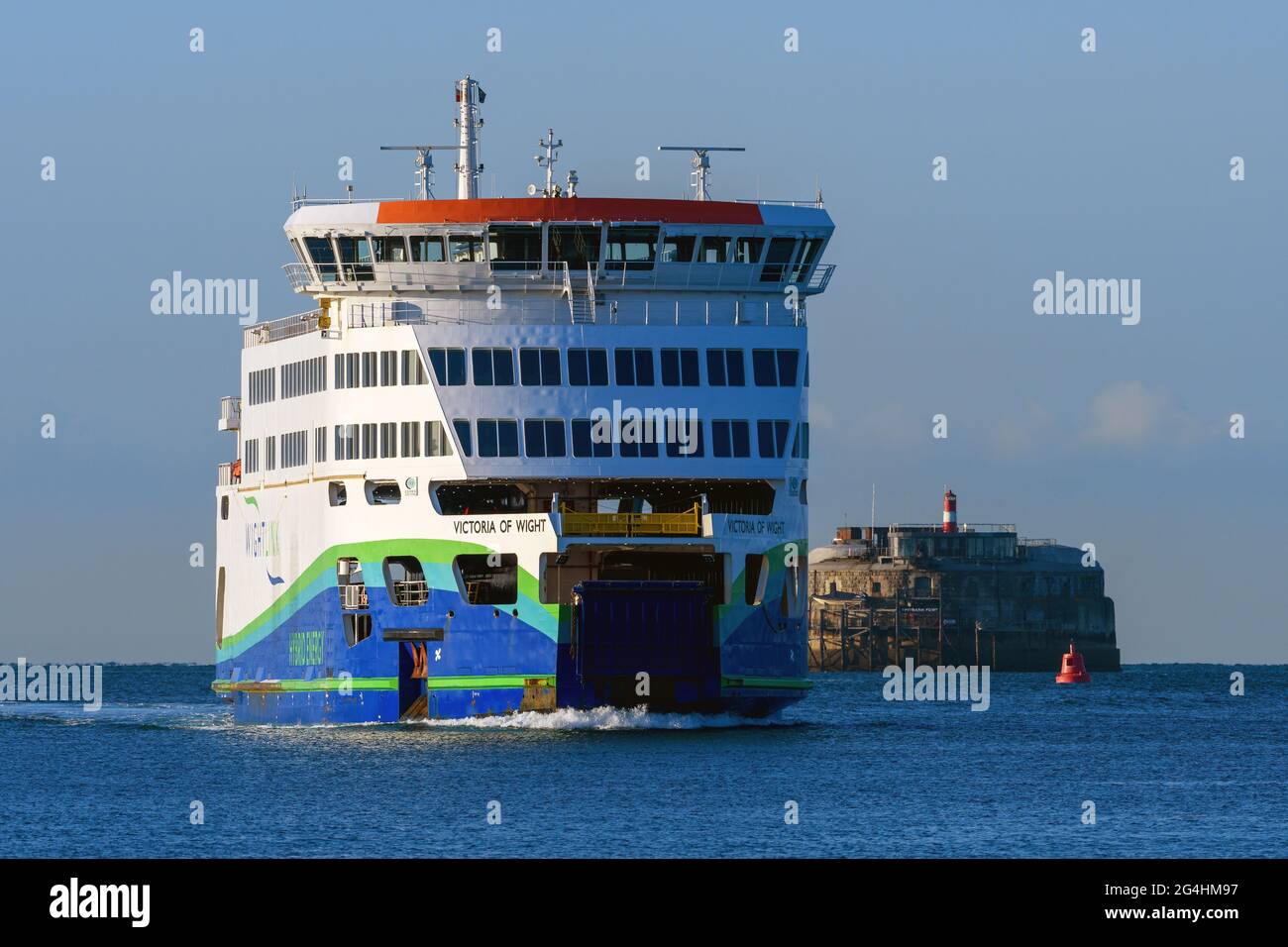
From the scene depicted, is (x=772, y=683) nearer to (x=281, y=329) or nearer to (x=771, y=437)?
(x=771, y=437)

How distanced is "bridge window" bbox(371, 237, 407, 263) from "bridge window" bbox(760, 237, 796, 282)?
874 cm

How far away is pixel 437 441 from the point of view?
5769 centimetres

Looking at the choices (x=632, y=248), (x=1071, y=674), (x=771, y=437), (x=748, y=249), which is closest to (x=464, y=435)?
(x=632, y=248)

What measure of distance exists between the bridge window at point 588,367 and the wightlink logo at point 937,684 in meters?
37.4

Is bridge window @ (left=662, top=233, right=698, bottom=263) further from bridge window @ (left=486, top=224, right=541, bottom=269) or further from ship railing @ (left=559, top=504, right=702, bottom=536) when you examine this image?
ship railing @ (left=559, top=504, right=702, bottom=536)

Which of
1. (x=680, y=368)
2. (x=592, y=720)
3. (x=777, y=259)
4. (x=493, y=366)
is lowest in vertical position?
(x=592, y=720)

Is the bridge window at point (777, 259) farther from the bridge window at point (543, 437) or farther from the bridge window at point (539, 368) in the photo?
the bridge window at point (543, 437)

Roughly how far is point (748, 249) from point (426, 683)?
43.4 ft

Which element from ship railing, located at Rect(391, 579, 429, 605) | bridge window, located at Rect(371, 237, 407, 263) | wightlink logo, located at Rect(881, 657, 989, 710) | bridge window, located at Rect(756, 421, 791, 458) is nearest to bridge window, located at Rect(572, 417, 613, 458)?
bridge window, located at Rect(756, 421, 791, 458)

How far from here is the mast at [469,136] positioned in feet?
218

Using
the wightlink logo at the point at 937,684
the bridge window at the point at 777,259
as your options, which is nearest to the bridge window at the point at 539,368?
the bridge window at the point at 777,259

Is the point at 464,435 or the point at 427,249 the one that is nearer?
the point at 464,435
